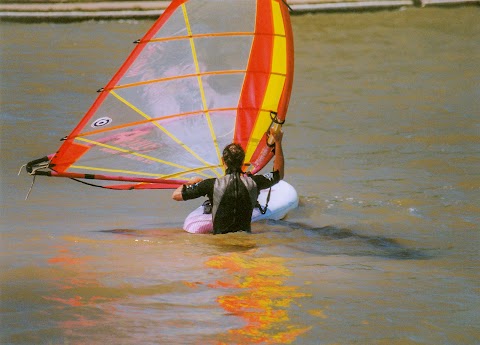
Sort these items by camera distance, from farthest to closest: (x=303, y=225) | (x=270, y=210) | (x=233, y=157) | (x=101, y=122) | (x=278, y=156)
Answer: (x=270, y=210) < (x=303, y=225) < (x=101, y=122) < (x=278, y=156) < (x=233, y=157)

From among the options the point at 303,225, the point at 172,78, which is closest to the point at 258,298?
the point at 303,225

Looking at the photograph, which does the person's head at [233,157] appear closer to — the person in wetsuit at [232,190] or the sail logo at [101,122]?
the person in wetsuit at [232,190]

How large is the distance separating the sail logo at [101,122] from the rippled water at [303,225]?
0.94 m

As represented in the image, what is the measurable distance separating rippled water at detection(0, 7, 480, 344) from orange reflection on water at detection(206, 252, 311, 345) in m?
0.02

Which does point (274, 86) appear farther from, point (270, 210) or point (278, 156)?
point (278, 156)

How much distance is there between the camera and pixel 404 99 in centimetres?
1770

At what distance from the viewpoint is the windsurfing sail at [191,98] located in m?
11.2

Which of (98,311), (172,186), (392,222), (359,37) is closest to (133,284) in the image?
(98,311)

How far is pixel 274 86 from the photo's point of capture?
1191 centimetres

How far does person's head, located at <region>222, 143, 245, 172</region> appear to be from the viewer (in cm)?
1002

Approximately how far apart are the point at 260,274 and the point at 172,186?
221 cm

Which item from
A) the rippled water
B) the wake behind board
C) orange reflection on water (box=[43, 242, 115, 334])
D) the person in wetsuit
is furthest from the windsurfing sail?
orange reflection on water (box=[43, 242, 115, 334])

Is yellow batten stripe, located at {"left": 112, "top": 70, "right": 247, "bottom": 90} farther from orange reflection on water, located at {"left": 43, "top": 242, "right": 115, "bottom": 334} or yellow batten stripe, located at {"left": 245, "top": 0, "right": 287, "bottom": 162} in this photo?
orange reflection on water, located at {"left": 43, "top": 242, "right": 115, "bottom": 334}

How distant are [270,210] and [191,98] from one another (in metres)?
1.40
